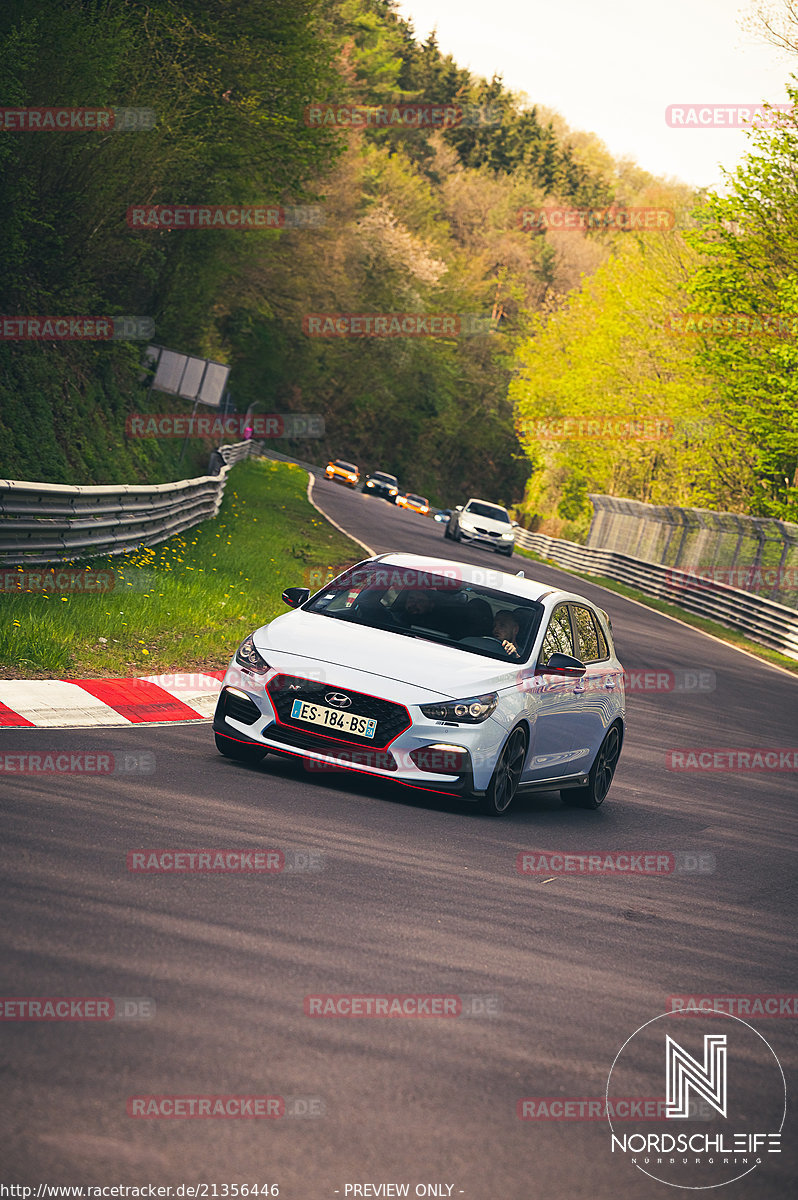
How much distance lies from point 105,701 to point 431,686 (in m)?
2.96

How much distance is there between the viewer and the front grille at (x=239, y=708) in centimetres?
961

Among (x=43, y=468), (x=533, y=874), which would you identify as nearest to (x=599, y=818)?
(x=533, y=874)

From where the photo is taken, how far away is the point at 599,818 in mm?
11203

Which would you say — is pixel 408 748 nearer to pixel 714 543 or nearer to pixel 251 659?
pixel 251 659

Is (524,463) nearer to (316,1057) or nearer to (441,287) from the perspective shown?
(441,287)

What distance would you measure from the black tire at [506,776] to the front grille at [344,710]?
32.2 inches

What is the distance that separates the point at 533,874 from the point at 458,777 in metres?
1.34

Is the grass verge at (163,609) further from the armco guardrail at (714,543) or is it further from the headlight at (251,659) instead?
the armco guardrail at (714,543)

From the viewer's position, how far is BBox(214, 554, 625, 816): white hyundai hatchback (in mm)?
9359

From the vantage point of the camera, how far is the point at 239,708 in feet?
31.8

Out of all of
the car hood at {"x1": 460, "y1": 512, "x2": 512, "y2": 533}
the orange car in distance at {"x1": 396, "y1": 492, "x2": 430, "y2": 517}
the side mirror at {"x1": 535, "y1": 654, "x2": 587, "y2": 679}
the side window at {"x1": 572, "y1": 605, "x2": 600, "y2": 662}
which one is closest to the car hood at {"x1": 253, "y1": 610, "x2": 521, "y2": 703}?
the side mirror at {"x1": 535, "y1": 654, "x2": 587, "y2": 679}

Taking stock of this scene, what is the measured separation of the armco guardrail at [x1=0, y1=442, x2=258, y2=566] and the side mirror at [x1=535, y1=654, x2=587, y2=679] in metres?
5.68

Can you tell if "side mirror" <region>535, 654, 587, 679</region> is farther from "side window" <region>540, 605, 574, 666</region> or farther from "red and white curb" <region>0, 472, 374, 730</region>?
"red and white curb" <region>0, 472, 374, 730</region>

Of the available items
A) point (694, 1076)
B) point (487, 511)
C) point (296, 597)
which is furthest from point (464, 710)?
point (487, 511)
